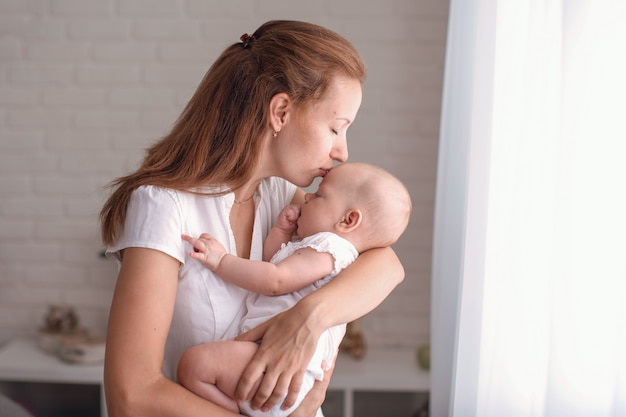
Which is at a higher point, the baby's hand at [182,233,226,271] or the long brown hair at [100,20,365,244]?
the long brown hair at [100,20,365,244]

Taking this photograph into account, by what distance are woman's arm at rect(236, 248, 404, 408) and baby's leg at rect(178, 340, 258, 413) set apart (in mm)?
25

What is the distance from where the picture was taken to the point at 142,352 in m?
1.41

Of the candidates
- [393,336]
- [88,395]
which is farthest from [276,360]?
[88,395]

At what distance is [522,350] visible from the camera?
146 cm

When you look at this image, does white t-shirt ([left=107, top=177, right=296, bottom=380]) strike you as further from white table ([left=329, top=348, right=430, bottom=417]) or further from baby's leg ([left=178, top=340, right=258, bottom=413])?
white table ([left=329, top=348, right=430, bottom=417])

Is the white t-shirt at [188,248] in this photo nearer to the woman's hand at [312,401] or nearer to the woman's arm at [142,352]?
the woman's arm at [142,352]

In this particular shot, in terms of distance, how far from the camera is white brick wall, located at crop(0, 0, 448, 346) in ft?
11.5

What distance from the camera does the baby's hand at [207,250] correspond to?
153 cm

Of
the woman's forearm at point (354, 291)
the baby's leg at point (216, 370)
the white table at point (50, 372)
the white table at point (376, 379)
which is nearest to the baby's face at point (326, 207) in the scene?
the woman's forearm at point (354, 291)

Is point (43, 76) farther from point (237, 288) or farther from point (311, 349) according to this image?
point (311, 349)

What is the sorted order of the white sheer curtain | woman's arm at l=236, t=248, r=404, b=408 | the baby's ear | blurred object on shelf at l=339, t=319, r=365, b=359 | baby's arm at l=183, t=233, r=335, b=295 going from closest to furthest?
the white sheer curtain → woman's arm at l=236, t=248, r=404, b=408 → baby's arm at l=183, t=233, r=335, b=295 → the baby's ear → blurred object on shelf at l=339, t=319, r=365, b=359

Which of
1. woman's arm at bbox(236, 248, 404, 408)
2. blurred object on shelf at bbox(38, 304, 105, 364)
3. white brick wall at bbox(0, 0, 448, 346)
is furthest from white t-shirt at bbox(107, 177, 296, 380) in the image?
white brick wall at bbox(0, 0, 448, 346)

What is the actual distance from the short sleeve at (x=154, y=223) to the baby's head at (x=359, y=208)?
1.11ft

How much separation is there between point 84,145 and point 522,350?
2716 mm
